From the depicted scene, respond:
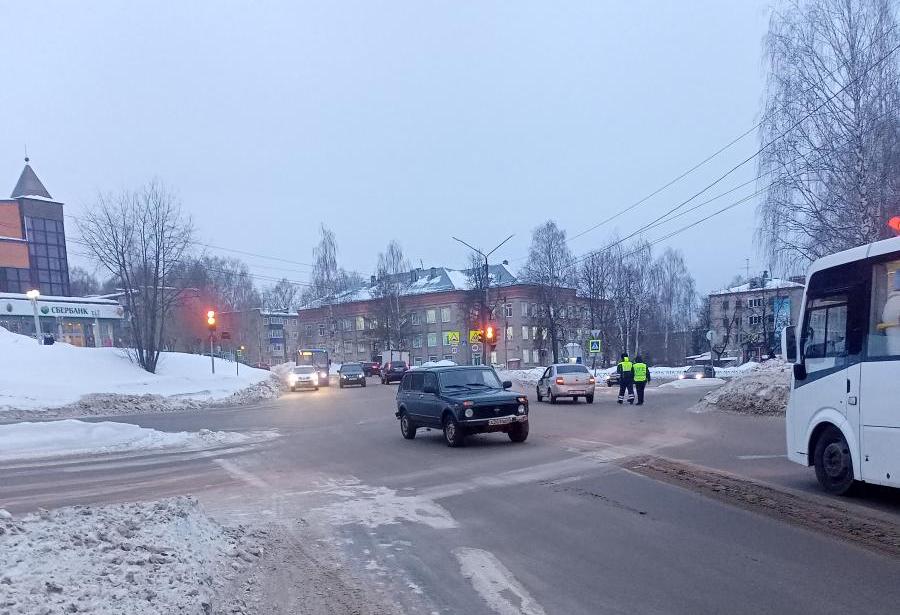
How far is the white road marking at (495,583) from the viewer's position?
5.20 metres

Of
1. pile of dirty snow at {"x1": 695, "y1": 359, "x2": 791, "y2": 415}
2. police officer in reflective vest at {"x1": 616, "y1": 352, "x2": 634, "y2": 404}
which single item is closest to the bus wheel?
pile of dirty snow at {"x1": 695, "y1": 359, "x2": 791, "y2": 415}

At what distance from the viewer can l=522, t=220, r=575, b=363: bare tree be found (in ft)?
212

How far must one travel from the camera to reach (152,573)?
17.7 ft

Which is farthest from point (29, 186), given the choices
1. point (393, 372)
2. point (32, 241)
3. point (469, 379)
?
point (469, 379)

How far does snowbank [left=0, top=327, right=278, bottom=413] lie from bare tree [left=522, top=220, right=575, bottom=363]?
3024 cm

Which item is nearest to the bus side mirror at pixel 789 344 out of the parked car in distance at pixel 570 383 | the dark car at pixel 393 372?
the parked car in distance at pixel 570 383

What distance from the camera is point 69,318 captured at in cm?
5619

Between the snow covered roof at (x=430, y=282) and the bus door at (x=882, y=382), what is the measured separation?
73284mm

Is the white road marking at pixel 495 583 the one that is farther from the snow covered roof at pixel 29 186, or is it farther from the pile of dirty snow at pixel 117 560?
the snow covered roof at pixel 29 186

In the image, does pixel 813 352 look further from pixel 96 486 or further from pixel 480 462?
pixel 96 486

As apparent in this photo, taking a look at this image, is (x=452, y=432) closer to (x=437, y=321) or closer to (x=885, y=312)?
(x=885, y=312)

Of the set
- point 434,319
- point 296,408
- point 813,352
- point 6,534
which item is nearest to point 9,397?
point 296,408

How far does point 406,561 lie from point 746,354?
78069 mm

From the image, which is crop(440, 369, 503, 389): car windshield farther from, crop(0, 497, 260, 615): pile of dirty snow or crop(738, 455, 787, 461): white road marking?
crop(0, 497, 260, 615): pile of dirty snow
